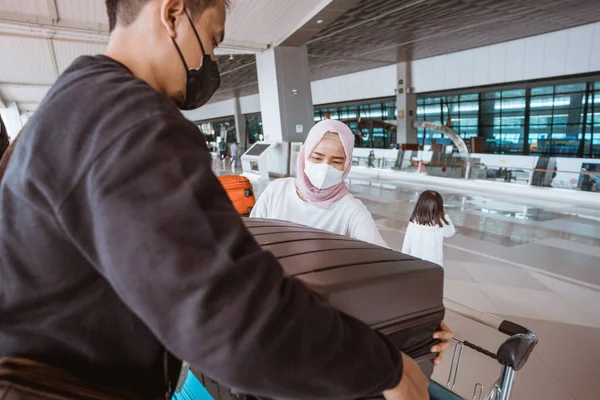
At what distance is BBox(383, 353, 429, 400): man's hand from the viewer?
0.66 metres

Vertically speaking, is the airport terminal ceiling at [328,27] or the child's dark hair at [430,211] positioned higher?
the airport terminal ceiling at [328,27]

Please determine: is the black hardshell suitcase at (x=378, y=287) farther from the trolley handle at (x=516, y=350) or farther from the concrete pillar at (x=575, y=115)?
the concrete pillar at (x=575, y=115)

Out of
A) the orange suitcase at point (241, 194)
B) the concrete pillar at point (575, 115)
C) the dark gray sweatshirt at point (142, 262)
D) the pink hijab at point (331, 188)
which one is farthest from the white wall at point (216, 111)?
the dark gray sweatshirt at point (142, 262)

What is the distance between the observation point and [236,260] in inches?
20.2

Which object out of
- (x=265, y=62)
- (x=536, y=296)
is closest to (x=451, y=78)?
(x=265, y=62)

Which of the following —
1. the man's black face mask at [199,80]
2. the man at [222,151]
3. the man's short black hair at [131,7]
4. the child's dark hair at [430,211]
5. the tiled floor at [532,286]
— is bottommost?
the tiled floor at [532,286]

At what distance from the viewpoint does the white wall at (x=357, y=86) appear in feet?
58.3

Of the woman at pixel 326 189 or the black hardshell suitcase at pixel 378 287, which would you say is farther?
the woman at pixel 326 189

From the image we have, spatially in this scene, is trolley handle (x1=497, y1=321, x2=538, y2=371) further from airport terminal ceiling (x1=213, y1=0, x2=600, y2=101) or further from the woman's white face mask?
airport terminal ceiling (x1=213, y1=0, x2=600, y2=101)

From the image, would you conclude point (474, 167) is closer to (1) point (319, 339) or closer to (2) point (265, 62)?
(2) point (265, 62)

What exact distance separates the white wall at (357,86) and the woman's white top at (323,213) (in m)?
16.5

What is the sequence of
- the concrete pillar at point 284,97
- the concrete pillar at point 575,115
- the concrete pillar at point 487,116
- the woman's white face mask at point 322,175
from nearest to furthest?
the woman's white face mask at point 322,175, the concrete pillar at point 284,97, the concrete pillar at point 575,115, the concrete pillar at point 487,116

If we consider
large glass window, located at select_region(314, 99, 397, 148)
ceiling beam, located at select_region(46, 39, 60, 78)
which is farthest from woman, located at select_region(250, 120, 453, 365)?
large glass window, located at select_region(314, 99, 397, 148)

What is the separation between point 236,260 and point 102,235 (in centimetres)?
18
